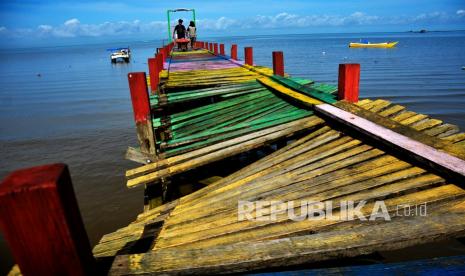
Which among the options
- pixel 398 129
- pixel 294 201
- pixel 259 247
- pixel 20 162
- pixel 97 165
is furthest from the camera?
pixel 20 162

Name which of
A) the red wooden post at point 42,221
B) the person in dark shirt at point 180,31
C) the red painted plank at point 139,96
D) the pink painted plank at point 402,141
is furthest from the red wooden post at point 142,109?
the person in dark shirt at point 180,31

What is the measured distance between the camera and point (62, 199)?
127cm

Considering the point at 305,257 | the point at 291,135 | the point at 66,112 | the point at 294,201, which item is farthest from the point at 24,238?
the point at 66,112

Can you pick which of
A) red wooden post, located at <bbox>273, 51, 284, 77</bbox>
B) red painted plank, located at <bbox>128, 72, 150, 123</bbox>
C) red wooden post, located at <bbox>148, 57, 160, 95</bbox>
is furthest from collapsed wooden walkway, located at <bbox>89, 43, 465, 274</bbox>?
red wooden post, located at <bbox>273, 51, 284, 77</bbox>

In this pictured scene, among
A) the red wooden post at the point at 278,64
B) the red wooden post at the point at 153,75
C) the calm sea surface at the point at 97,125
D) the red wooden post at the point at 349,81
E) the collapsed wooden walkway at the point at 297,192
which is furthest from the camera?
the red wooden post at the point at 278,64

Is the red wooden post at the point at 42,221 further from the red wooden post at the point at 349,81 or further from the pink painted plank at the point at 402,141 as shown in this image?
the red wooden post at the point at 349,81

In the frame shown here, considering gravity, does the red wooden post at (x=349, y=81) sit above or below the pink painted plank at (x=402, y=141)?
above

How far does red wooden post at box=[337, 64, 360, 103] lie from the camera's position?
206 inches

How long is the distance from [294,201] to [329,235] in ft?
2.73

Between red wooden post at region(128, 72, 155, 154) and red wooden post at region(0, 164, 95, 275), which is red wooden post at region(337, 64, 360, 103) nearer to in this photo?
red wooden post at region(128, 72, 155, 154)

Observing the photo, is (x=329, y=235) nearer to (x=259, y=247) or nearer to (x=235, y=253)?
(x=259, y=247)

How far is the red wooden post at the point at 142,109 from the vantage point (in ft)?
16.1

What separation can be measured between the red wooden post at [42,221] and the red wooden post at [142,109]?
3.78 meters

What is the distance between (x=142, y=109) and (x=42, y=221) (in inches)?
155
